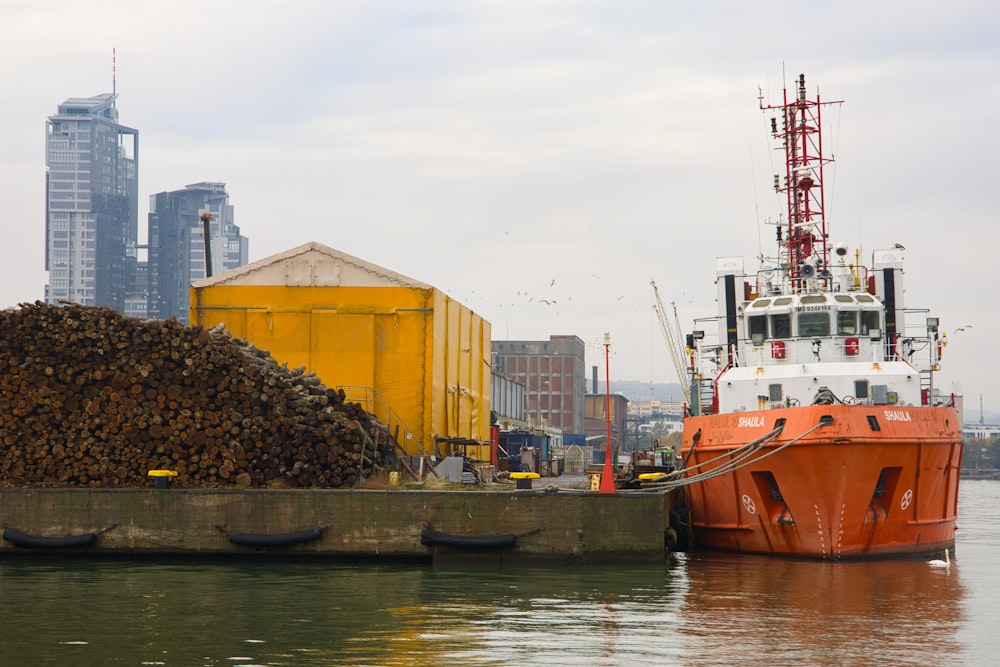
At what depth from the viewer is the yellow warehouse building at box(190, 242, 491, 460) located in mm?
30297

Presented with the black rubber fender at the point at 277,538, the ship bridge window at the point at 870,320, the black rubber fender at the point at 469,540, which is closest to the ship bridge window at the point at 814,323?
the ship bridge window at the point at 870,320

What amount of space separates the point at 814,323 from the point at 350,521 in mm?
11912

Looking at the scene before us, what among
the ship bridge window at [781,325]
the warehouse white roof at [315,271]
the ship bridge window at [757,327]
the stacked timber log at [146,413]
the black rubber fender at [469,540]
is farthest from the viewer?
the warehouse white roof at [315,271]

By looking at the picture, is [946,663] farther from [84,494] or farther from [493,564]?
[84,494]

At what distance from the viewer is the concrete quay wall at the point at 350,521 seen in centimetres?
2297

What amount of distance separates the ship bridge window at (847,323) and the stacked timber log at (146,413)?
37.1 ft

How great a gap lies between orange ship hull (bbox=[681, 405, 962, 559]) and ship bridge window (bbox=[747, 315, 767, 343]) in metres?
3.22

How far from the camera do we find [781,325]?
96.3ft

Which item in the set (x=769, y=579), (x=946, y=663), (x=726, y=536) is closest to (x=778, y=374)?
(x=726, y=536)

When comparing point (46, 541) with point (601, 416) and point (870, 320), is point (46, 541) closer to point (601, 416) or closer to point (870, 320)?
point (870, 320)

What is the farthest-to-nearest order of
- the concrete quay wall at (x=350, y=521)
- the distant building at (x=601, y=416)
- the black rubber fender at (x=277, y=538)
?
1. the distant building at (x=601, y=416)
2. the black rubber fender at (x=277, y=538)
3. the concrete quay wall at (x=350, y=521)

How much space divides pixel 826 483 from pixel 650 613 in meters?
8.05

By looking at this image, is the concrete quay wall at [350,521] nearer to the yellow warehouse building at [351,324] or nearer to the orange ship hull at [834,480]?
the orange ship hull at [834,480]

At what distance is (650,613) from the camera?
17.6 meters
